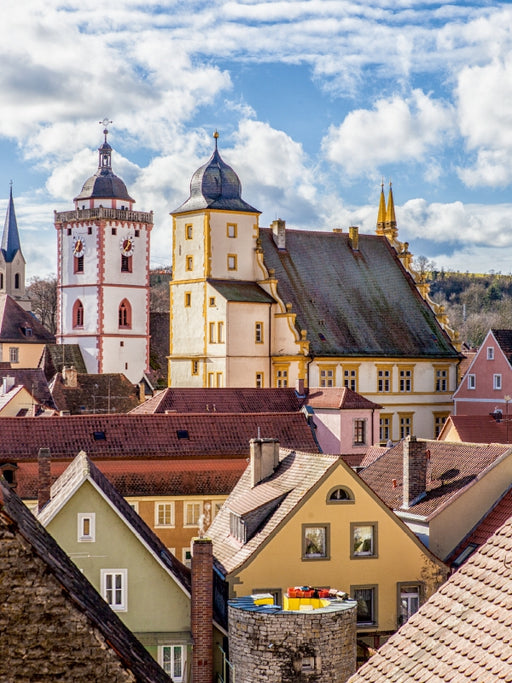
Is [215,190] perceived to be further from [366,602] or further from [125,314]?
[366,602]

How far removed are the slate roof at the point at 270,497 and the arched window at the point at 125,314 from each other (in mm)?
67609

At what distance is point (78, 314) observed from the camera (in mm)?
101188

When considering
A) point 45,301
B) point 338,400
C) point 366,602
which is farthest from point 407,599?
point 45,301

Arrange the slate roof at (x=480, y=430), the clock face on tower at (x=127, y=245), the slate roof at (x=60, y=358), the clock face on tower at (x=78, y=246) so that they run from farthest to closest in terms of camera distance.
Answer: the clock face on tower at (x=127, y=245) < the clock face on tower at (x=78, y=246) < the slate roof at (x=60, y=358) < the slate roof at (x=480, y=430)

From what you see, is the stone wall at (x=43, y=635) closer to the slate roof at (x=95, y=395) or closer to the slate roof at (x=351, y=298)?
the slate roof at (x=351, y=298)

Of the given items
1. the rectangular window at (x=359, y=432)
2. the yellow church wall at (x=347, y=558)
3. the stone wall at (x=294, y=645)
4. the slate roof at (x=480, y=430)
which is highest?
the rectangular window at (x=359, y=432)

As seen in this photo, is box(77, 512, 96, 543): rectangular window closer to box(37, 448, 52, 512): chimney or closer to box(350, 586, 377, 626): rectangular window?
box(350, 586, 377, 626): rectangular window

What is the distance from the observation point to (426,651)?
8.52m

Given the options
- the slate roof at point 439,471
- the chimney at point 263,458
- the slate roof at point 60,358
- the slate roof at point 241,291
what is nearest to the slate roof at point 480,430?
the slate roof at point 439,471

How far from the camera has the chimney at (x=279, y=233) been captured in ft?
236

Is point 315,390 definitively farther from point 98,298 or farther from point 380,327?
point 98,298

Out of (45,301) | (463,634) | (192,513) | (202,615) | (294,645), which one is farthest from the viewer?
(45,301)

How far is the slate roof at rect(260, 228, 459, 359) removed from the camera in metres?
69.4

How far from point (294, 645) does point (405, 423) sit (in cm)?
4699
